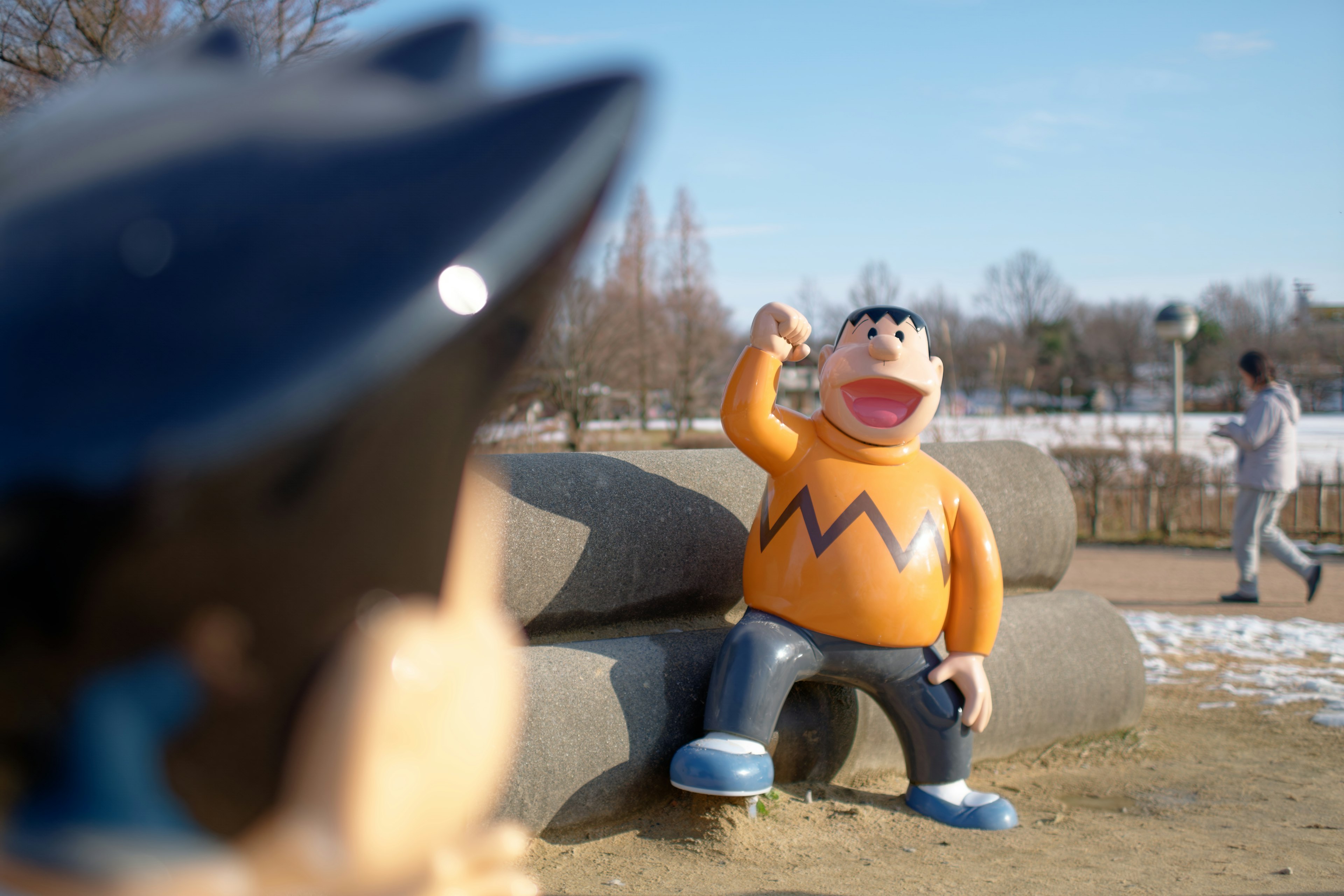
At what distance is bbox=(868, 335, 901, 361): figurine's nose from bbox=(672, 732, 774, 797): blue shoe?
45.9 inches

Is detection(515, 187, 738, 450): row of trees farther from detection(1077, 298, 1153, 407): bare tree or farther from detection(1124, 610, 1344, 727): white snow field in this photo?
detection(1077, 298, 1153, 407): bare tree

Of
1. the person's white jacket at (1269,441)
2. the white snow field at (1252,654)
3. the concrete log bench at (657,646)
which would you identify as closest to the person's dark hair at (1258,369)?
the person's white jacket at (1269,441)

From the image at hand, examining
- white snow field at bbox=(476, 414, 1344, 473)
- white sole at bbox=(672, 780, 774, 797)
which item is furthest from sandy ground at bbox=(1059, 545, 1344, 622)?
white sole at bbox=(672, 780, 774, 797)

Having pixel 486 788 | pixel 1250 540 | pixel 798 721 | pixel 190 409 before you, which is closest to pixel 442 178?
pixel 190 409

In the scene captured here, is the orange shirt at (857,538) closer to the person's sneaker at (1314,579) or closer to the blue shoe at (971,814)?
the blue shoe at (971,814)

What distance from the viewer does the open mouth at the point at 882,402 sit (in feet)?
10.5

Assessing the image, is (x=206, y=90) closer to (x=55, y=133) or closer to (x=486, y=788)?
(x=55, y=133)

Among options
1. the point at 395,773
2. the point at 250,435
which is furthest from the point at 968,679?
the point at 250,435

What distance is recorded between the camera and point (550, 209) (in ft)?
1.93

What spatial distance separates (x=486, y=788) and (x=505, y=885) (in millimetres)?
75

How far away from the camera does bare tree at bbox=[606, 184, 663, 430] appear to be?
150 cm

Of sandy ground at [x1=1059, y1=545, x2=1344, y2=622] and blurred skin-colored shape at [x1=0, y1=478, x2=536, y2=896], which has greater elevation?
blurred skin-colored shape at [x1=0, y1=478, x2=536, y2=896]

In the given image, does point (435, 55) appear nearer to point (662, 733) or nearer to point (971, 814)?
point (662, 733)

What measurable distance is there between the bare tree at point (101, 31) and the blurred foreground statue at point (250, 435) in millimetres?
6312
